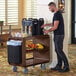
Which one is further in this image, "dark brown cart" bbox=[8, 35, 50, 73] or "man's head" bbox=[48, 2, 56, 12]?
"dark brown cart" bbox=[8, 35, 50, 73]

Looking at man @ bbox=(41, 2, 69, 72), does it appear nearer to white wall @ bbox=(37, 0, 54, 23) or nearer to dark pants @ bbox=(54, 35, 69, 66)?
dark pants @ bbox=(54, 35, 69, 66)

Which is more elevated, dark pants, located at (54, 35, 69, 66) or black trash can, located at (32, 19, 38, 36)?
black trash can, located at (32, 19, 38, 36)

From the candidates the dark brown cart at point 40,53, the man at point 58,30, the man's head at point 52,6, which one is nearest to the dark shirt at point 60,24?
the man at point 58,30

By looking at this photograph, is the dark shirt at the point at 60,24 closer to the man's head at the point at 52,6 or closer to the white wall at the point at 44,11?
the man's head at the point at 52,6

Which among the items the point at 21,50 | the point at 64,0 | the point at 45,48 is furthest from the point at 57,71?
the point at 64,0

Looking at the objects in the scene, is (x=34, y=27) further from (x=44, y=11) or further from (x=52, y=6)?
(x=52, y=6)

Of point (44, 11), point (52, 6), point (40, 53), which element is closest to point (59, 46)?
point (40, 53)

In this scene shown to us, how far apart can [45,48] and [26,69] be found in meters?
0.79

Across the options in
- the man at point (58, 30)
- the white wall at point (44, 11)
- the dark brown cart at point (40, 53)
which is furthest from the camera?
the white wall at point (44, 11)

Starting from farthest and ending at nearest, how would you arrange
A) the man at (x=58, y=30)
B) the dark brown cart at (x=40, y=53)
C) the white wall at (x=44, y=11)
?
the white wall at (x=44, y=11) → the dark brown cart at (x=40, y=53) → the man at (x=58, y=30)

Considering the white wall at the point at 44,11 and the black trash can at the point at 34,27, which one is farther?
the white wall at the point at 44,11

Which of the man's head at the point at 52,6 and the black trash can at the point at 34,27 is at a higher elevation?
the man's head at the point at 52,6

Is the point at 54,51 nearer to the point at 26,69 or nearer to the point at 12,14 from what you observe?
the point at 26,69

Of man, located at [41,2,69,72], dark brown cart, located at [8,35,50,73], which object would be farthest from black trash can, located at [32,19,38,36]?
man, located at [41,2,69,72]
